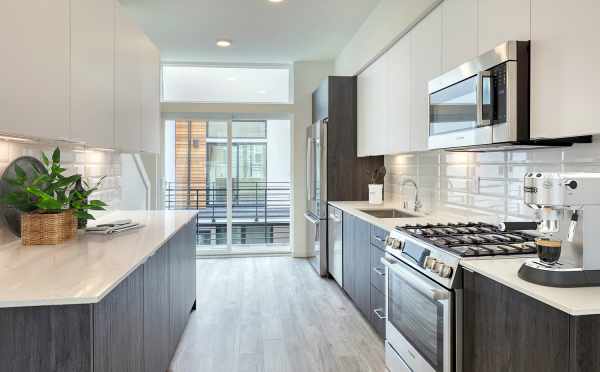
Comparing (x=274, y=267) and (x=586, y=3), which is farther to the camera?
(x=274, y=267)

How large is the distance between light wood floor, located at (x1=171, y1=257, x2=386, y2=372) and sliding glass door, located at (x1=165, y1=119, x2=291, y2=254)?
3.90 ft

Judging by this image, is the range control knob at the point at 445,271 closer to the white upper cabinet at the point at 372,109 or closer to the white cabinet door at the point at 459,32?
the white cabinet door at the point at 459,32

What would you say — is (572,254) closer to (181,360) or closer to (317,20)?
(181,360)

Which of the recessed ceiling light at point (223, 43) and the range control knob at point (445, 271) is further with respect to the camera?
the recessed ceiling light at point (223, 43)

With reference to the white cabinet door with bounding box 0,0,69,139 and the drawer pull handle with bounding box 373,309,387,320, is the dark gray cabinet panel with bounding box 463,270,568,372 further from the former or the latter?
the white cabinet door with bounding box 0,0,69,139

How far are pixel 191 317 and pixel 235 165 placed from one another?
285 centimetres

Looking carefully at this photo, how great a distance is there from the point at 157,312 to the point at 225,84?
14.2 ft

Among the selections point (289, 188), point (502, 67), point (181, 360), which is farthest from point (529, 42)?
point (289, 188)

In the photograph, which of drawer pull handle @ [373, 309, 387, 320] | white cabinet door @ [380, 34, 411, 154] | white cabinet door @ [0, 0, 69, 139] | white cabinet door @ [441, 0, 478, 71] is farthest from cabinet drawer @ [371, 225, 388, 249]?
white cabinet door @ [0, 0, 69, 139]

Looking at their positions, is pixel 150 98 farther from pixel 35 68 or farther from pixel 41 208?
pixel 35 68

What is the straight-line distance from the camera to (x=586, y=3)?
155 cm

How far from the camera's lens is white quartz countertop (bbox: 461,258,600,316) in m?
1.22

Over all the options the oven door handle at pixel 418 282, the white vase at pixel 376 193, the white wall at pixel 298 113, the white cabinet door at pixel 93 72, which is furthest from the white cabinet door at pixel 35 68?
the white wall at pixel 298 113

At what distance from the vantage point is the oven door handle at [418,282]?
6.26ft
